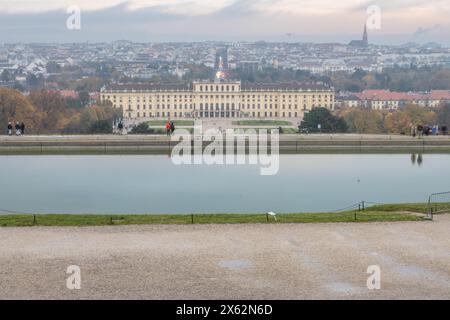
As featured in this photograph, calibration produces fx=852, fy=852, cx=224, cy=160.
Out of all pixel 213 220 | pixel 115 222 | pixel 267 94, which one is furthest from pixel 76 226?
pixel 267 94

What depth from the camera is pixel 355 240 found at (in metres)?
10.3

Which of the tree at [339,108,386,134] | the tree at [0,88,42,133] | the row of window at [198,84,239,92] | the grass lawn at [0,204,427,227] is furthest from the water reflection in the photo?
the row of window at [198,84,239,92]

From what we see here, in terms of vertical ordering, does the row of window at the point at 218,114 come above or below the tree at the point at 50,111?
below

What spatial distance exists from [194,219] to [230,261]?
2.69 metres

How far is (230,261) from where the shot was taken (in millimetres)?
9164

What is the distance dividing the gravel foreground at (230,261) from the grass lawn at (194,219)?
377 millimetres

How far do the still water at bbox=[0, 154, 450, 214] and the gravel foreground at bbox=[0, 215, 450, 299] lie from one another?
280cm

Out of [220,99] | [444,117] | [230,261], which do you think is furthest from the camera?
[220,99]

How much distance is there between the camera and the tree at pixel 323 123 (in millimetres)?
40938

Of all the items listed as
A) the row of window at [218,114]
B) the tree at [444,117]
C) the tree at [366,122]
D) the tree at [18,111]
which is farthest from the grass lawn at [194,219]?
the row of window at [218,114]

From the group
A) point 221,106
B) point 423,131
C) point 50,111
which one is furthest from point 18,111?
point 221,106

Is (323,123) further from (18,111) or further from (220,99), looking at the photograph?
(220,99)

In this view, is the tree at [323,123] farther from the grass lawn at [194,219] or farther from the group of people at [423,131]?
the grass lawn at [194,219]
